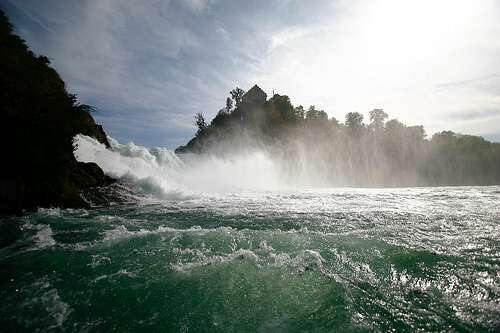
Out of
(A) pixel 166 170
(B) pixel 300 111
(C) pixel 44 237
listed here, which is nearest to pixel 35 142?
(C) pixel 44 237

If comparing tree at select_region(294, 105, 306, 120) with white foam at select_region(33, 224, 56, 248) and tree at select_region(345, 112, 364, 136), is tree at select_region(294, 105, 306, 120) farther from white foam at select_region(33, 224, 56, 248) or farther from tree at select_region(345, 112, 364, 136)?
white foam at select_region(33, 224, 56, 248)

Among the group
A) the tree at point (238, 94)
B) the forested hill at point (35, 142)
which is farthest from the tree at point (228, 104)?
the forested hill at point (35, 142)

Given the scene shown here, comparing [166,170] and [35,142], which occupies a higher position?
[35,142]

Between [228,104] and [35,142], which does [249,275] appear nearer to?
[35,142]

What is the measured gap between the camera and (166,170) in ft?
103

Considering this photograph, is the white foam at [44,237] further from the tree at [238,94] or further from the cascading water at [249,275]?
the tree at [238,94]

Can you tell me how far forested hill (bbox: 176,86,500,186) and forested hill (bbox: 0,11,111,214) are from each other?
5388 centimetres

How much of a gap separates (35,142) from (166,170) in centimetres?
1904

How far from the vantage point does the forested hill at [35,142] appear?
459 inches

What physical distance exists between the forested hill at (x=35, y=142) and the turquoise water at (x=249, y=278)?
3.46m

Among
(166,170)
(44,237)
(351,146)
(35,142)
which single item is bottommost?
(44,237)

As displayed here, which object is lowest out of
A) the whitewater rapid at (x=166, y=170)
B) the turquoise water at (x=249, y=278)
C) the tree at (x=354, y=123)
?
the turquoise water at (x=249, y=278)

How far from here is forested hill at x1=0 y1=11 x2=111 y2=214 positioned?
11.6 metres

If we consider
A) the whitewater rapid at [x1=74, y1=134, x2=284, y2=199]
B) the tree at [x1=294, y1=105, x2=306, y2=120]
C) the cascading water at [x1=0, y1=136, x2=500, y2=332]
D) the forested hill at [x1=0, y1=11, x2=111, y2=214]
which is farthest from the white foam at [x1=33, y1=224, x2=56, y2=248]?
the tree at [x1=294, y1=105, x2=306, y2=120]
